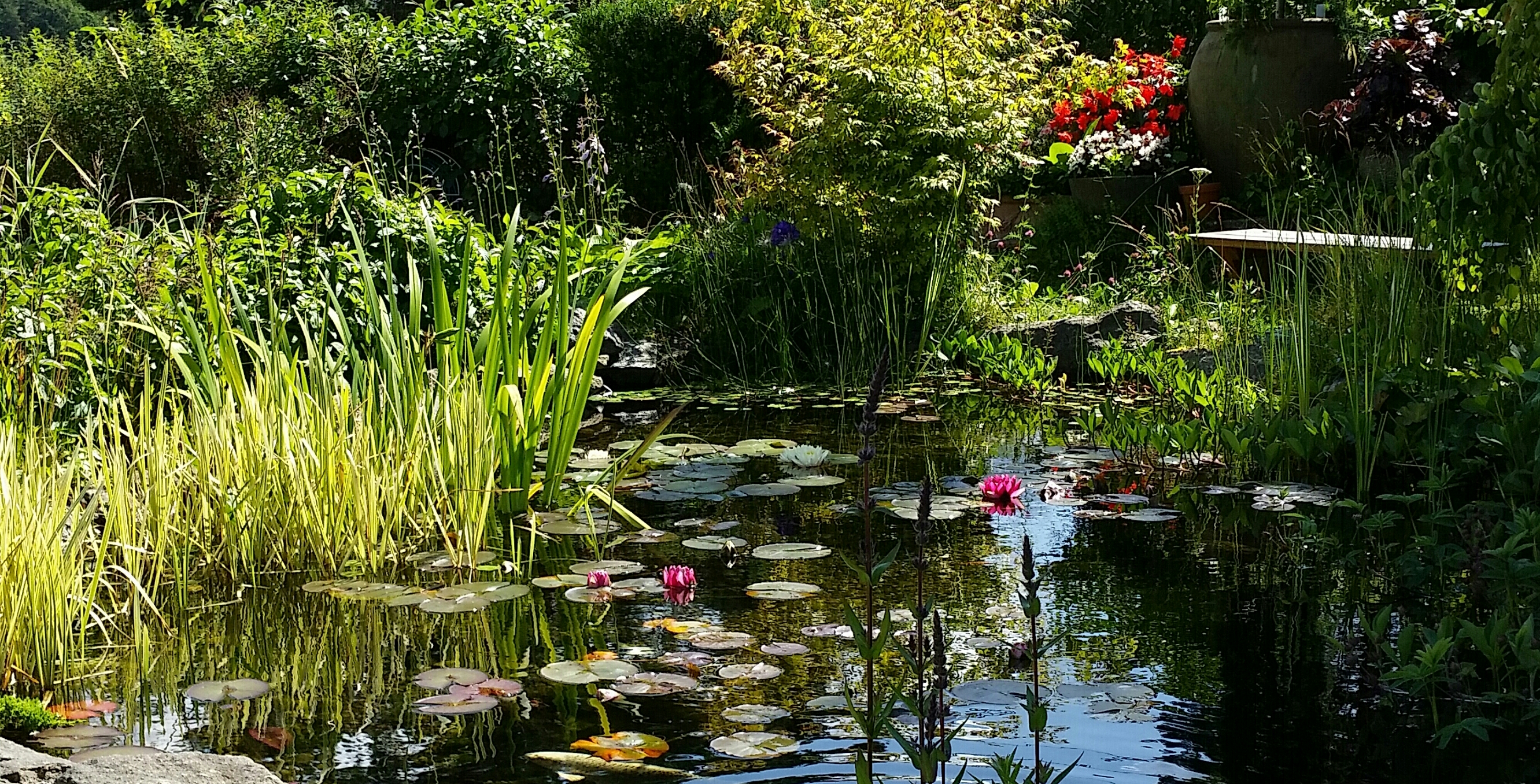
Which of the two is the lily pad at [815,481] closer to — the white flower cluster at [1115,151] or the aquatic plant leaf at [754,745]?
the aquatic plant leaf at [754,745]

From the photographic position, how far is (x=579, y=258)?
5977 millimetres

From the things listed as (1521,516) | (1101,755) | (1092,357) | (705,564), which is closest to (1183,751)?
(1101,755)

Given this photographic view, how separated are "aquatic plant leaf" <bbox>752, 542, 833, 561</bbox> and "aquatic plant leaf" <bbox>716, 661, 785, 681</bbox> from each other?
0.73m

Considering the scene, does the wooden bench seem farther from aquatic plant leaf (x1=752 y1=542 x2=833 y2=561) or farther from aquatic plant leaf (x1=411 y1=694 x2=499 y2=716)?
aquatic plant leaf (x1=411 y1=694 x2=499 y2=716)

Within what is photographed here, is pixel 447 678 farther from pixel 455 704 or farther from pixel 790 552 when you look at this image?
pixel 790 552

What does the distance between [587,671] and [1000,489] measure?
1549 millimetres

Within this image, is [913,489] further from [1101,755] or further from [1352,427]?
[1101,755]

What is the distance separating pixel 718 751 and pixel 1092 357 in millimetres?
3622

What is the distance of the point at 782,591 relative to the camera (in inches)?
120

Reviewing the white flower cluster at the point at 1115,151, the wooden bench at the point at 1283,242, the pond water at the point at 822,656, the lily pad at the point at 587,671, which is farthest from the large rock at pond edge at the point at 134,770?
the white flower cluster at the point at 1115,151

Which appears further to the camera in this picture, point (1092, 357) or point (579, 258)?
point (579, 258)

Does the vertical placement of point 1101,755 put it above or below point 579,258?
below

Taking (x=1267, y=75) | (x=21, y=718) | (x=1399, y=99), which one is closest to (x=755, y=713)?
(x=21, y=718)

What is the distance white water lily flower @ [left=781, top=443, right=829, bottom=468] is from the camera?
4266mm
